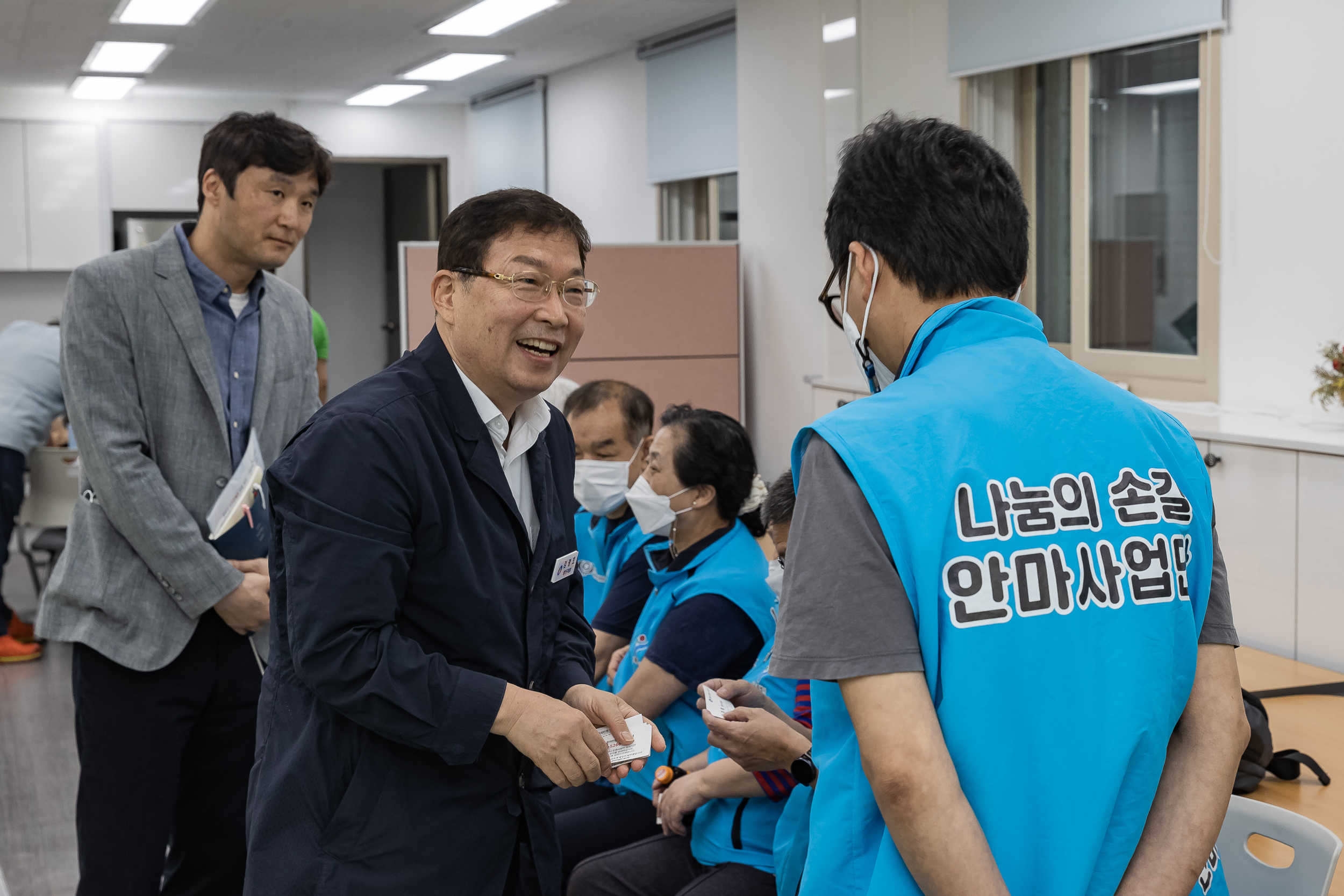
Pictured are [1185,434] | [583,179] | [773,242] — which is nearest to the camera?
[1185,434]

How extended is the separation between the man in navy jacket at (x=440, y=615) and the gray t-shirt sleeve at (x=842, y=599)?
0.37 meters

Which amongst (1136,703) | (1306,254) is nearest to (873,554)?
(1136,703)

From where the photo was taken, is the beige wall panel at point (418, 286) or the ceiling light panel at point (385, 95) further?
the ceiling light panel at point (385, 95)

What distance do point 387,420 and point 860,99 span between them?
13.8 feet

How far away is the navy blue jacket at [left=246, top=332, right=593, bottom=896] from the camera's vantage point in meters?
1.16

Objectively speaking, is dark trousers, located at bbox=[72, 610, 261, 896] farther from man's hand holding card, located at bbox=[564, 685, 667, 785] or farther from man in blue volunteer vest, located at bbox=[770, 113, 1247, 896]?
man in blue volunteer vest, located at bbox=[770, 113, 1247, 896]

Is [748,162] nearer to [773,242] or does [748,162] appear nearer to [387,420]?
[773,242]

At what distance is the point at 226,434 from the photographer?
6.41ft

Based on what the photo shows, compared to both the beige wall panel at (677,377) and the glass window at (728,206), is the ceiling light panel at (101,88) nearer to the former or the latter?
the glass window at (728,206)

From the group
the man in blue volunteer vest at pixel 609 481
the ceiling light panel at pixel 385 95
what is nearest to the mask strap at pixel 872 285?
the man in blue volunteer vest at pixel 609 481

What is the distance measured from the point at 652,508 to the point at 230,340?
0.93 m

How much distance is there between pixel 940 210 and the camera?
1.04 metres

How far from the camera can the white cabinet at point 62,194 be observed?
29.1 feet

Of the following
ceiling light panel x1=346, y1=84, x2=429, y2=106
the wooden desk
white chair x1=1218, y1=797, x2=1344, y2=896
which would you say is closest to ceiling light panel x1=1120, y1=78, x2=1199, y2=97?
the wooden desk
